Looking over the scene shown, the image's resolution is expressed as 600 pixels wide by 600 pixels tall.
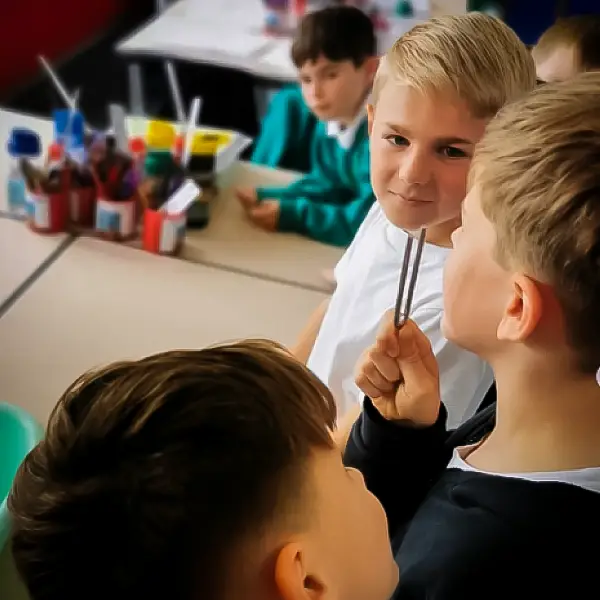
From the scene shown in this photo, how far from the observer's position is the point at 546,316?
700 mm

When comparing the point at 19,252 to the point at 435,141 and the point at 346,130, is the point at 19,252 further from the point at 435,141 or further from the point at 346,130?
the point at 435,141

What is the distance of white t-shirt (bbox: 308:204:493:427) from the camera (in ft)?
3.45

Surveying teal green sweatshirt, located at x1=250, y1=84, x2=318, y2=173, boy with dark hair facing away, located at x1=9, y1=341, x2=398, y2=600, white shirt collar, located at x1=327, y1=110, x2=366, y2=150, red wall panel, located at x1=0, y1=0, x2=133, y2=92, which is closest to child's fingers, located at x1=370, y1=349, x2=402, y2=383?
boy with dark hair facing away, located at x1=9, y1=341, x2=398, y2=600

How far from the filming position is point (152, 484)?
498 millimetres

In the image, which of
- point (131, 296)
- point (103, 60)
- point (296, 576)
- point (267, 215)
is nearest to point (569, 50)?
point (267, 215)

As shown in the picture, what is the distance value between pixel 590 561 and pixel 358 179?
1199mm

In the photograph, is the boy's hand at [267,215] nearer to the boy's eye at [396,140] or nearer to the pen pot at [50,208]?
the pen pot at [50,208]

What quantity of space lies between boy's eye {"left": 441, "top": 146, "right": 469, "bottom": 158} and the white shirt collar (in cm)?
78

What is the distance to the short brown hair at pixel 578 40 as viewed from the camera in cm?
138

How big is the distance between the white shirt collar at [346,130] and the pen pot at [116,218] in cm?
46

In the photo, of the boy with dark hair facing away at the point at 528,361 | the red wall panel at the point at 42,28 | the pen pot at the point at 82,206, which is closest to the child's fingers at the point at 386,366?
the boy with dark hair facing away at the point at 528,361

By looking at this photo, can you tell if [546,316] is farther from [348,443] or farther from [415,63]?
[415,63]

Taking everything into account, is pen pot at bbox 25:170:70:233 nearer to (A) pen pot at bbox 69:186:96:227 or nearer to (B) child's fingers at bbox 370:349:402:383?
(A) pen pot at bbox 69:186:96:227

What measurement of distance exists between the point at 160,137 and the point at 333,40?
1.33 ft
